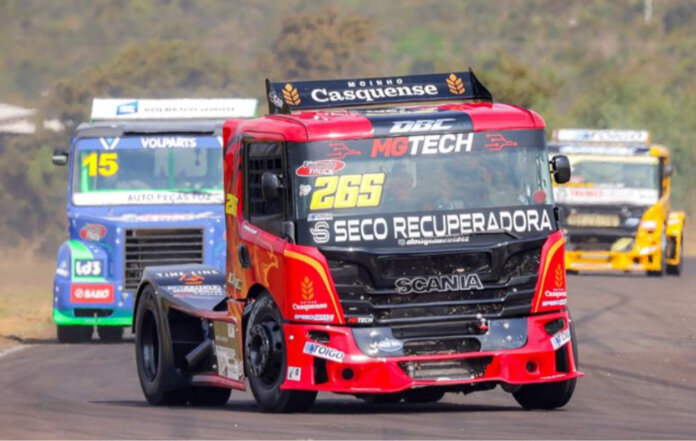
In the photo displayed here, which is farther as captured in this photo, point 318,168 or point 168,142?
point 168,142

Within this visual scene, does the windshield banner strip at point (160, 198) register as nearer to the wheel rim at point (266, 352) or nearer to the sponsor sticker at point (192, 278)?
the sponsor sticker at point (192, 278)

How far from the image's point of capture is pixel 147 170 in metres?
21.8

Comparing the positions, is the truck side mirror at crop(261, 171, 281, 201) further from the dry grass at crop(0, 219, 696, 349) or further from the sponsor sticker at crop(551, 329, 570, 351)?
the dry grass at crop(0, 219, 696, 349)

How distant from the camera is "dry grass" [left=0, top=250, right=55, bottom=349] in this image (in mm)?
25484

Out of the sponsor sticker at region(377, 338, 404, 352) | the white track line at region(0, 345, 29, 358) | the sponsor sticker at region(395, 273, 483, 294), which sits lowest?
the white track line at region(0, 345, 29, 358)

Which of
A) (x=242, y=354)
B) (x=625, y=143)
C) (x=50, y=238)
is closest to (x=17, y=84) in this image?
(x=50, y=238)

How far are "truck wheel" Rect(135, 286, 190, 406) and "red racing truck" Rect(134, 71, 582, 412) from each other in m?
1.57

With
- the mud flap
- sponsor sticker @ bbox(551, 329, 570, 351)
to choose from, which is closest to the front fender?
the mud flap

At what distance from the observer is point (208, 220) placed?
21656mm

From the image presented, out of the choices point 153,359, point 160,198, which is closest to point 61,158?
point 160,198

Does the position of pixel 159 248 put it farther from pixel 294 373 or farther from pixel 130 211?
pixel 294 373

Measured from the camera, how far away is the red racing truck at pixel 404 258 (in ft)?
41.2

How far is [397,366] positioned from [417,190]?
1304mm

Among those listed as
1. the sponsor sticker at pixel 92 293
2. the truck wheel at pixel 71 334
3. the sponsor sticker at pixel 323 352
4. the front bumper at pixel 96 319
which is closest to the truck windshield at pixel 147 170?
the sponsor sticker at pixel 92 293
